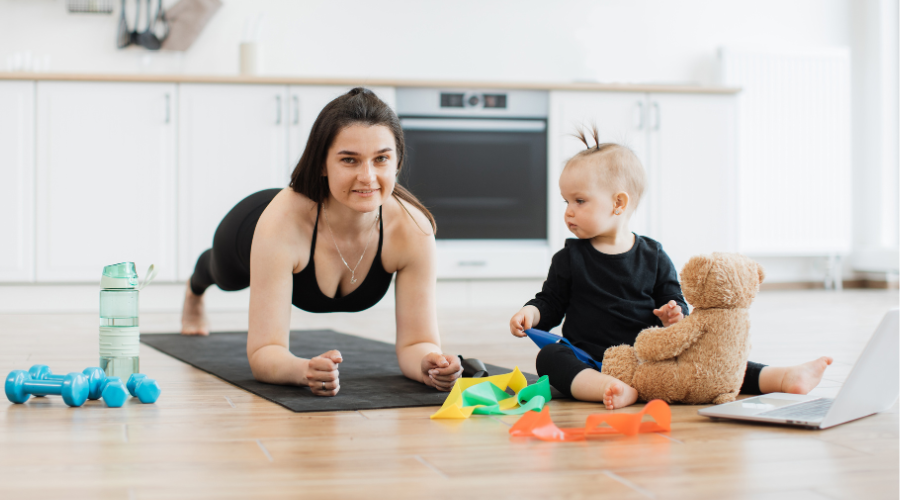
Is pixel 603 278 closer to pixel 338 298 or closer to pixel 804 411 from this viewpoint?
pixel 804 411

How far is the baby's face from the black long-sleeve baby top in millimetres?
61

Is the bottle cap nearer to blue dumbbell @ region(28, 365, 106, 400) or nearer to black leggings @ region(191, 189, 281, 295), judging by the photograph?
Result: blue dumbbell @ region(28, 365, 106, 400)

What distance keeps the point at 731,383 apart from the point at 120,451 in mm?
908

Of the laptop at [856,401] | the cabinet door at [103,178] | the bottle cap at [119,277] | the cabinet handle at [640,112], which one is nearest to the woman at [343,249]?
the bottle cap at [119,277]

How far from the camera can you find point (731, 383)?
1245 mm

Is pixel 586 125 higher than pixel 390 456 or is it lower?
higher

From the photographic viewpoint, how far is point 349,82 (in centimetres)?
336

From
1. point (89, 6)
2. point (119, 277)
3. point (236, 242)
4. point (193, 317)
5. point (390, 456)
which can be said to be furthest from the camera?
point (89, 6)

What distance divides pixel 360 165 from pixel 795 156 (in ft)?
12.0

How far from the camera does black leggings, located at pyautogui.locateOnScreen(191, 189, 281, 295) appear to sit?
6.34 feet

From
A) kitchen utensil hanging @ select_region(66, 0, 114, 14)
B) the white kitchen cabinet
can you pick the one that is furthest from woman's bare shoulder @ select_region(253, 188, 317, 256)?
kitchen utensil hanging @ select_region(66, 0, 114, 14)

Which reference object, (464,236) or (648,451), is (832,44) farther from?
(648,451)

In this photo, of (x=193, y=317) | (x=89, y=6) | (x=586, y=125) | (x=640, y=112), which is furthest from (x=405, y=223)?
(x=89, y=6)

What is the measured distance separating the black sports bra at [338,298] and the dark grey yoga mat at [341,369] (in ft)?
0.46
